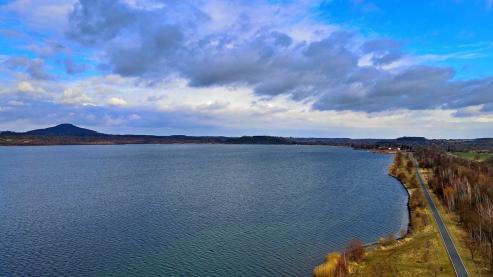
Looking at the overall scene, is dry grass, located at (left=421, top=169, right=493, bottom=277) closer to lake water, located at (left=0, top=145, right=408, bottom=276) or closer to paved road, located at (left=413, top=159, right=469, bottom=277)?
paved road, located at (left=413, top=159, right=469, bottom=277)

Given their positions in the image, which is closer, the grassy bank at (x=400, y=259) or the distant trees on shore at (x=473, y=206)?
the grassy bank at (x=400, y=259)

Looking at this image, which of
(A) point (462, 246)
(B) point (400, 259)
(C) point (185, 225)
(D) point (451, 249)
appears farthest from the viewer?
(C) point (185, 225)

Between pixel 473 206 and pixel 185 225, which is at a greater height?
pixel 473 206

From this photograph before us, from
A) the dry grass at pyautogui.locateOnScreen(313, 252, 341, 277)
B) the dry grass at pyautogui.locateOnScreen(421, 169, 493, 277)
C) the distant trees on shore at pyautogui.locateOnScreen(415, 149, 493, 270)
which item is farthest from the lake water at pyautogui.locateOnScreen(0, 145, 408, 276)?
the distant trees on shore at pyautogui.locateOnScreen(415, 149, 493, 270)

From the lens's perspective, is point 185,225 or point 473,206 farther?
point 473,206

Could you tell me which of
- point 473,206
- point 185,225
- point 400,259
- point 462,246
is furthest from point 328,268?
point 473,206

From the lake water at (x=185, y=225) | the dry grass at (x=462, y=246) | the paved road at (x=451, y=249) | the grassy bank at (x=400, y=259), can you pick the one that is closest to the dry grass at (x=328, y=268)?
the grassy bank at (x=400, y=259)

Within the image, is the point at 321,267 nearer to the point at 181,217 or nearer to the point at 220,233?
the point at 220,233

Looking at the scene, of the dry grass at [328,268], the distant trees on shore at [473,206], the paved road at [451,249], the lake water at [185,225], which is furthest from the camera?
the distant trees on shore at [473,206]

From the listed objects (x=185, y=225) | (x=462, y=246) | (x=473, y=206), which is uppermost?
(x=473, y=206)

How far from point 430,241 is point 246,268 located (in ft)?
66.6

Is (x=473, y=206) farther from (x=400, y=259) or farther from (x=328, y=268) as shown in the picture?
(x=328, y=268)

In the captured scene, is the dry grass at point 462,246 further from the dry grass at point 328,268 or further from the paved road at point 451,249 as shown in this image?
the dry grass at point 328,268

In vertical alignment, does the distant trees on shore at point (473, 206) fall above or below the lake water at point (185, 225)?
above
